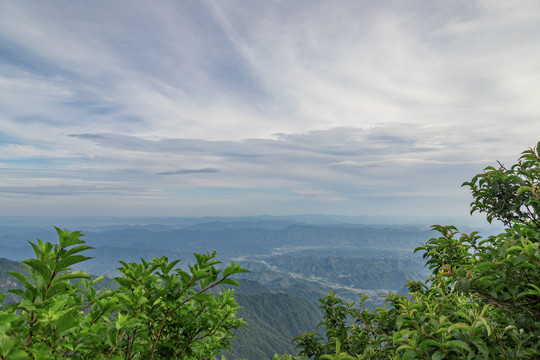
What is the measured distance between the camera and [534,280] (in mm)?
4445

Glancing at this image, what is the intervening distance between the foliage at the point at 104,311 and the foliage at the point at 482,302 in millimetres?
2323

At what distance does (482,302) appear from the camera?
5277 mm

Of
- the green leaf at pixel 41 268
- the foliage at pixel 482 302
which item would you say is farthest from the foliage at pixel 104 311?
the foliage at pixel 482 302

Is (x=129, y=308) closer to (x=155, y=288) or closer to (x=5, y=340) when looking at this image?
(x=155, y=288)

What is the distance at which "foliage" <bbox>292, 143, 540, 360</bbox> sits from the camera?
11.5 feet

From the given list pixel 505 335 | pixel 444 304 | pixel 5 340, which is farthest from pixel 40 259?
pixel 505 335

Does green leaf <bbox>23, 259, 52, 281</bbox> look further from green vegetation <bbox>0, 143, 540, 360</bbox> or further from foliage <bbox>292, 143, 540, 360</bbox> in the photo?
foliage <bbox>292, 143, 540, 360</bbox>

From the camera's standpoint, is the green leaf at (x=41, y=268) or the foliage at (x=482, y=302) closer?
the green leaf at (x=41, y=268)

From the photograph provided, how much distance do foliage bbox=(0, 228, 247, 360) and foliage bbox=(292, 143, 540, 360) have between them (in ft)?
7.62

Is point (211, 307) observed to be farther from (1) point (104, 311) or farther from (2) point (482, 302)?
(2) point (482, 302)

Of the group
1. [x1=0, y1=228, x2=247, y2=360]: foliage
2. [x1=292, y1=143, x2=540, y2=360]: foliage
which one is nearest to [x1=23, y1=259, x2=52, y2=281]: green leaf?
[x1=0, y1=228, x2=247, y2=360]: foliage

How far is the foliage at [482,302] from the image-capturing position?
11.5 ft

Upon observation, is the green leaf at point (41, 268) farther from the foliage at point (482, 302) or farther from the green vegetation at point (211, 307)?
the foliage at point (482, 302)

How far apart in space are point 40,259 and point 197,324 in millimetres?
3064
